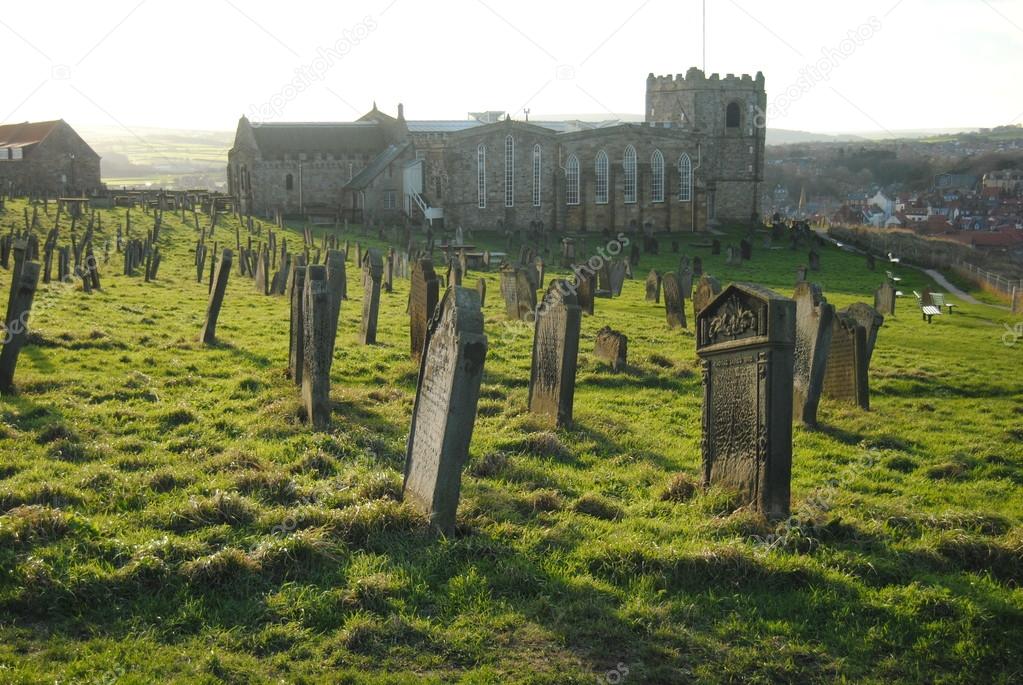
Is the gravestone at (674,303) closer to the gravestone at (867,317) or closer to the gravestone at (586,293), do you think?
the gravestone at (586,293)

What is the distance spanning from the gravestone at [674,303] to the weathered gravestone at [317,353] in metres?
10.5

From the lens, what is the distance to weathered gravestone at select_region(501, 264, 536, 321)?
736 inches

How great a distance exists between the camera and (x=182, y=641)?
5.68 metres

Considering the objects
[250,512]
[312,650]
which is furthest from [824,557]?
[250,512]

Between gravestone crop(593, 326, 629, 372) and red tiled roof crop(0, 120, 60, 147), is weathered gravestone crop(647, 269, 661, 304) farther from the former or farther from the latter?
red tiled roof crop(0, 120, 60, 147)

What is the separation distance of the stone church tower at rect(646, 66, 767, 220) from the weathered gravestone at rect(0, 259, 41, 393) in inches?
2373

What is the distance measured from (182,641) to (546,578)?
2241 millimetres

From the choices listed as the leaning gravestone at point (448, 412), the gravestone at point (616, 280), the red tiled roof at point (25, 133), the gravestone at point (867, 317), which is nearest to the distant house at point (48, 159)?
the red tiled roof at point (25, 133)

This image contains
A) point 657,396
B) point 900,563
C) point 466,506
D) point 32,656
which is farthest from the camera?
point 657,396

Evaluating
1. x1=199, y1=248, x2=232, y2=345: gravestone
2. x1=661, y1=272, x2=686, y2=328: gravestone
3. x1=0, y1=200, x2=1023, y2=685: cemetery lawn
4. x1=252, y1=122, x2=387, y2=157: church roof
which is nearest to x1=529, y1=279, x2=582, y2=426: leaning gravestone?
x1=0, y1=200, x2=1023, y2=685: cemetery lawn

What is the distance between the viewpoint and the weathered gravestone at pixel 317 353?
1005 centimetres

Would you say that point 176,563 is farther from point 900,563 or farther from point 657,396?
point 657,396

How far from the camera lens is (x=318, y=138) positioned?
63.2m

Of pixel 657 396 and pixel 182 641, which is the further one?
pixel 657 396
